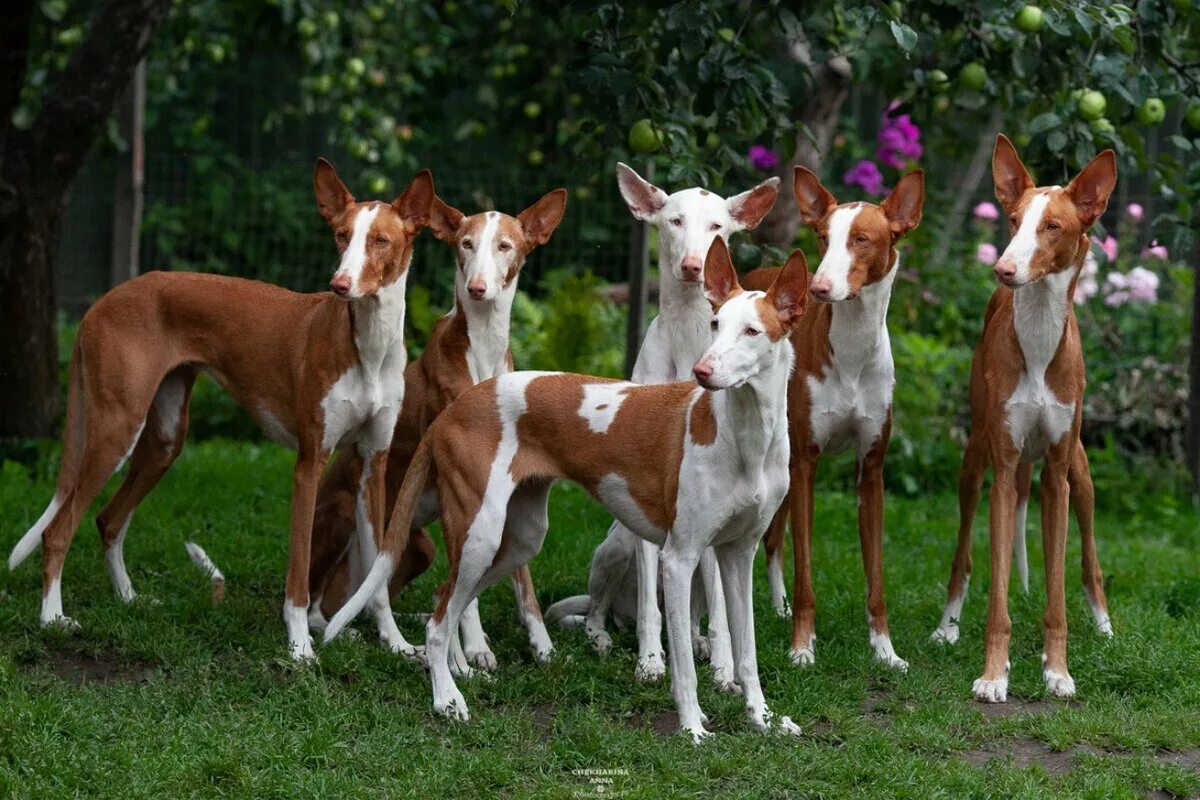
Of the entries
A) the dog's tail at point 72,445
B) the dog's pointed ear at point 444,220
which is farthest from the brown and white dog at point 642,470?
the dog's tail at point 72,445

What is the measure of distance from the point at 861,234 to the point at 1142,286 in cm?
563

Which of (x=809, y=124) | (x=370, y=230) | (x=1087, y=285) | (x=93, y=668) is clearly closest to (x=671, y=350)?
(x=370, y=230)

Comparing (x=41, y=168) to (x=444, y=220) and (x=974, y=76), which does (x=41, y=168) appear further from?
(x=974, y=76)

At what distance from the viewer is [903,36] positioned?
589cm

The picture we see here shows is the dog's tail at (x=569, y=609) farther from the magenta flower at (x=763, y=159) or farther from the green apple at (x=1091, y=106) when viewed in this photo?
the magenta flower at (x=763, y=159)

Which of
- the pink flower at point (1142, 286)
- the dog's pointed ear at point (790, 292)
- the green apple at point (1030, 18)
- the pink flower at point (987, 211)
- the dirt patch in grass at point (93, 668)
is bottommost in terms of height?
the pink flower at point (1142, 286)

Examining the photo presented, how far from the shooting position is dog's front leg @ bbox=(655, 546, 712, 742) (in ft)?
17.7

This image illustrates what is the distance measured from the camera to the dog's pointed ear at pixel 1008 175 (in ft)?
19.8

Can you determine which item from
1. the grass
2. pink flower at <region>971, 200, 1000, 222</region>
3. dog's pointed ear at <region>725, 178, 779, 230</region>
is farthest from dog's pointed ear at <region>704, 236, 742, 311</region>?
pink flower at <region>971, 200, 1000, 222</region>

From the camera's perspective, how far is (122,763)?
5039 millimetres

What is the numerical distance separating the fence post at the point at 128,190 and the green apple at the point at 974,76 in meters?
5.96

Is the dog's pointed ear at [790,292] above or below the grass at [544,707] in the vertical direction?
above

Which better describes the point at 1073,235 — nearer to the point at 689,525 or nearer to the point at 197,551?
the point at 689,525

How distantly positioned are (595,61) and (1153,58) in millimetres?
2505
